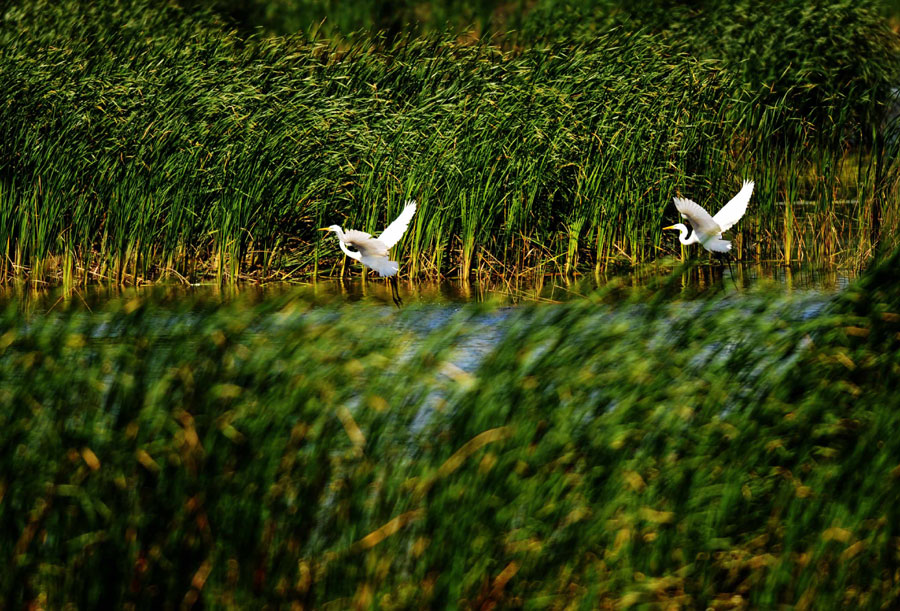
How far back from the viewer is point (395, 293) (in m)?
10.8

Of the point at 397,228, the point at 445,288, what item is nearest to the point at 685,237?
the point at 445,288

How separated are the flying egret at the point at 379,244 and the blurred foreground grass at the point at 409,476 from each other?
534 cm

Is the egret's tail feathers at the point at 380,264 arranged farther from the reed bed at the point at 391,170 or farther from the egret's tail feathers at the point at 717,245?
the egret's tail feathers at the point at 717,245

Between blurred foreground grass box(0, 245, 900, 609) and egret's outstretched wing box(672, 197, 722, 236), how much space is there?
508 cm

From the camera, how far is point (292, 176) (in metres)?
11.2

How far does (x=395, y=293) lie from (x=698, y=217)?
2.34 m

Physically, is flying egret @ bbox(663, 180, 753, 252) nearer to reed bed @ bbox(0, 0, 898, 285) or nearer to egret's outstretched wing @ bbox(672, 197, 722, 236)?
egret's outstretched wing @ bbox(672, 197, 722, 236)

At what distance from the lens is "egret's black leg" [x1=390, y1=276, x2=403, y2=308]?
10363 mm

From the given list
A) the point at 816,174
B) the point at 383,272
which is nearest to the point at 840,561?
the point at 383,272

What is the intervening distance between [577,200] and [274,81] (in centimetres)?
294

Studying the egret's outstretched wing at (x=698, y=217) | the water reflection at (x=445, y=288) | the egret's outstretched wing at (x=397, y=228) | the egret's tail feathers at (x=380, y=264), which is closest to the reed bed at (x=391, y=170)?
the water reflection at (x=445, y=288)

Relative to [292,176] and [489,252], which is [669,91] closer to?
[489,252]

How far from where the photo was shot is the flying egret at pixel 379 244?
33.3 feet

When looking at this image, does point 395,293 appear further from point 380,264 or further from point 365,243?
point 365,243
